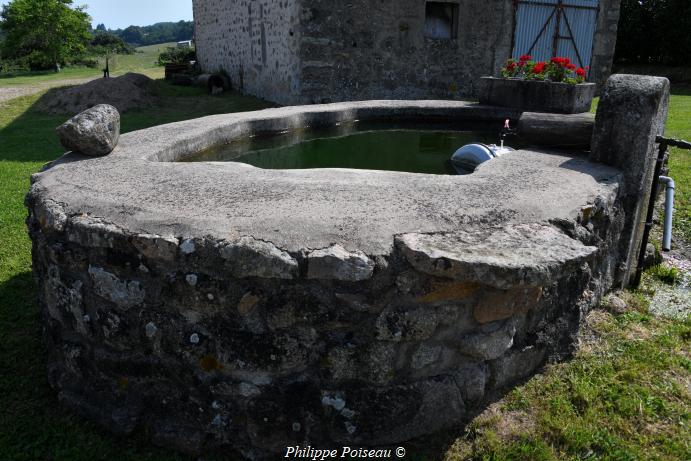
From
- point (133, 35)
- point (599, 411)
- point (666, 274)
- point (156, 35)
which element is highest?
point (133, 35)

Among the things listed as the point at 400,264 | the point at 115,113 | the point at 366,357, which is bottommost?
the point at 366,357

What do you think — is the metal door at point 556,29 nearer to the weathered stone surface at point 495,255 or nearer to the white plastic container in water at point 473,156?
the white plastic container in water at point 473,156

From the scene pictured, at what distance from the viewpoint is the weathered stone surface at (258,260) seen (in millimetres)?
2027

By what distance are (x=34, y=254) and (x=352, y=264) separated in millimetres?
1681

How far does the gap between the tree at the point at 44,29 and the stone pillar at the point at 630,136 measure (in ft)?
84.1

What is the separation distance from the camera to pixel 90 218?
2330 mm

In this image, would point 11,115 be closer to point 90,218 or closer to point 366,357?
point 90,218

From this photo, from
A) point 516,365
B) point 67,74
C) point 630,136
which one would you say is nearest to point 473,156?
point 630,136

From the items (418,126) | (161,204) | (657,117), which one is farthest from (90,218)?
(418,126)

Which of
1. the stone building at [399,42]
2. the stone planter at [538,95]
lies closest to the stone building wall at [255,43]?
the stone building at [399,42]

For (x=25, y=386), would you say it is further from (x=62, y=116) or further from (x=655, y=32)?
(x=655, y=32)

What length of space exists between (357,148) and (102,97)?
7.93 meters

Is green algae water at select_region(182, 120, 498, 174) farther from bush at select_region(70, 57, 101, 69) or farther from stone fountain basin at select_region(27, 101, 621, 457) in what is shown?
bush at select_region(70, 57, 101, 69)

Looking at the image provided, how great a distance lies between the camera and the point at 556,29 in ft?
39.3
